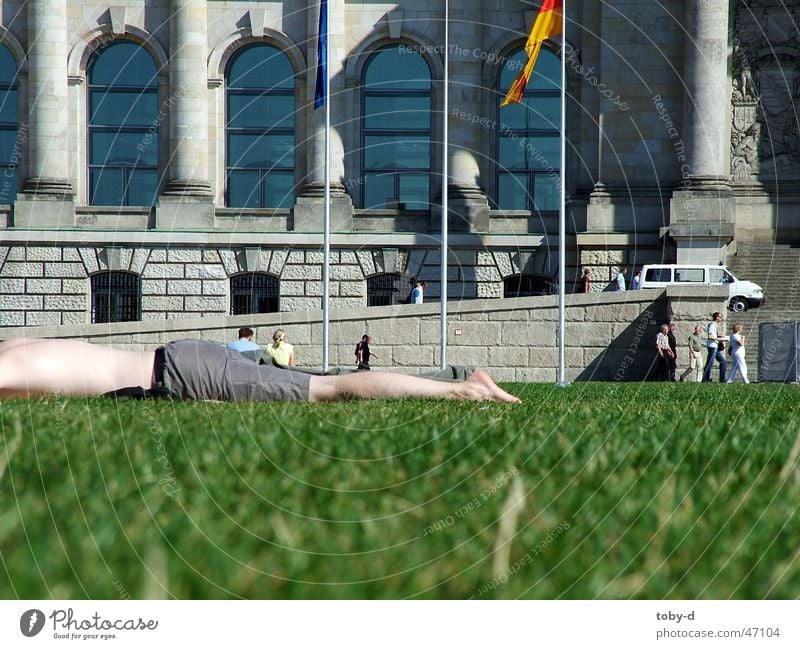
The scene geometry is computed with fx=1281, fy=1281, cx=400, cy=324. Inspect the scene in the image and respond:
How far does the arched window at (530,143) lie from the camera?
44.0 m

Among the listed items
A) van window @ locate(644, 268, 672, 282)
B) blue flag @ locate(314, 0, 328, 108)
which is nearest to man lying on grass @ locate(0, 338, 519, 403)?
blue flag @ locate(314, 0, 328, 108)

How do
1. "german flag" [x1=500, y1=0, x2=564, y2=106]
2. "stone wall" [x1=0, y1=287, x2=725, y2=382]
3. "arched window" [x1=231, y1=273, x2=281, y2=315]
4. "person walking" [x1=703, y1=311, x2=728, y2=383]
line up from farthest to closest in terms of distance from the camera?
"arched window" [x1=231, y1=273, x2=281, y2=315] → "stone wall" [x1=0, y1=287, x2=725, y2=382] → "person walking" [x1=703, y1=311, x2=728, y2=383] → "german flag" [x1=500, y1=0, x2=564, y2=106]

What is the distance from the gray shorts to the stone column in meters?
35.5

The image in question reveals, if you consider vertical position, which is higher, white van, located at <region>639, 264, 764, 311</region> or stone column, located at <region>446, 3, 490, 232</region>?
stone column, located at <region>446, 3, 490, 232</region>

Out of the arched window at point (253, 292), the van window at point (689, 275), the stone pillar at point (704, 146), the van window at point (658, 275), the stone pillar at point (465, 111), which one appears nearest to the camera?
the van window at point (689, 275)

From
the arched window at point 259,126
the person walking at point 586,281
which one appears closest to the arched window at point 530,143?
the person walking at point 586,281

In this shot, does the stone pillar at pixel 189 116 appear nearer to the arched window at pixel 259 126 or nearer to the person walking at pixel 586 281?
the arched window at pixel 259 126

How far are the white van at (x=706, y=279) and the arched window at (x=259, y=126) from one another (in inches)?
512

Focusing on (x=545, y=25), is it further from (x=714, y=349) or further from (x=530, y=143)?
(x=530, y=143)

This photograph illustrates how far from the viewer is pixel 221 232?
140ft

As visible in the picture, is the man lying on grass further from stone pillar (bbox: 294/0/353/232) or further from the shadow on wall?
stone pillar (bbox: 294/0/353/232)

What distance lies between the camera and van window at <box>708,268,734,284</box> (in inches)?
1548

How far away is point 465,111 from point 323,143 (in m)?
5.04

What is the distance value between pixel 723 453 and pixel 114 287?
1560 inches
